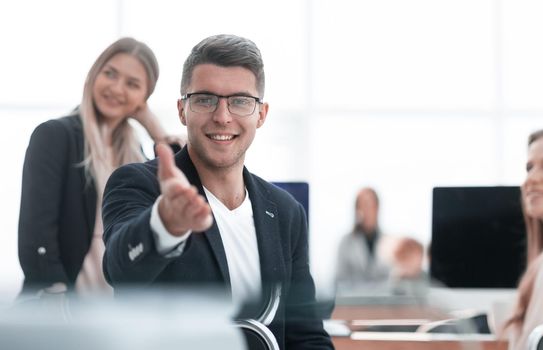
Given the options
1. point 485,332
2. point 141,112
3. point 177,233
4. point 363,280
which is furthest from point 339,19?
point 177,233

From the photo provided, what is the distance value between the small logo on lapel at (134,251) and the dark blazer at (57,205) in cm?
101

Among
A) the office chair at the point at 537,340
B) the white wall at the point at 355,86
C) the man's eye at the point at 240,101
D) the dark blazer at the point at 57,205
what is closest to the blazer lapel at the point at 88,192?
the dark blazer at the point at 57,205

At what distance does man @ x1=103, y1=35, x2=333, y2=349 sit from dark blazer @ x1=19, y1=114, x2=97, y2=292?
0.59 metres

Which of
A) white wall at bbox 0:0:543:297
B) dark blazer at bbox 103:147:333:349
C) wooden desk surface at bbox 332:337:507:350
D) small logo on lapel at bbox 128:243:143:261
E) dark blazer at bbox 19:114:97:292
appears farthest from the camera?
white wall at bbox 0:0:543:297

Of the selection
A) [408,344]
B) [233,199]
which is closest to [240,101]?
[233,199]

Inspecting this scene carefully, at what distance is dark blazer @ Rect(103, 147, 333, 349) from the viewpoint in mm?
1441

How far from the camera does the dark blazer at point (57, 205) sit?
2100mm

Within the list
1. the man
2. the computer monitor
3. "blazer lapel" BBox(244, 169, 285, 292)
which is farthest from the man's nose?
the computer monitor

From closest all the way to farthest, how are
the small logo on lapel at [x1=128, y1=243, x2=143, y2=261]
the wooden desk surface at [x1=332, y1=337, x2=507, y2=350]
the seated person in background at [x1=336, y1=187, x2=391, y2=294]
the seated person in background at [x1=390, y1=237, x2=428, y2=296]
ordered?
the small logo on lapel at [x1=128, y1=243, x2=143, y2=261], the wooden desk surface at [x1=332, y1=337, x2=507, y2=350], the seated person in background at [x1=390, y1=237, x2=428, y2=296], the seated person in background at [x1=336, y1=187, x2=391, y2=294]

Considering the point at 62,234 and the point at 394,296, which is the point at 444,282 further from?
the point at 62,234

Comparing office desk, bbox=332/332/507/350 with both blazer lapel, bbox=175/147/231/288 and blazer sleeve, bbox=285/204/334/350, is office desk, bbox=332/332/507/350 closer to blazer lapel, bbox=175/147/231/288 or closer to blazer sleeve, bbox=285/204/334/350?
blazer sleeve, bbox=285/204/334/350

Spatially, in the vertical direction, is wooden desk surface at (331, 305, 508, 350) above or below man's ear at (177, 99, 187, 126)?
below

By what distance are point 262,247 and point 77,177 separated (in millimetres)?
763

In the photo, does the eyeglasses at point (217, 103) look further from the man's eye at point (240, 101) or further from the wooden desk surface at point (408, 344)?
the wooden desk surface at point (408, 344)
